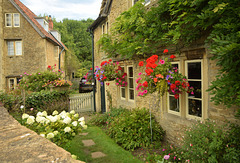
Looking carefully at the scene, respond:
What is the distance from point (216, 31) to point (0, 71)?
59.2 feet

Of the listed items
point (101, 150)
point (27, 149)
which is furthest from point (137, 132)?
point (27, 149)

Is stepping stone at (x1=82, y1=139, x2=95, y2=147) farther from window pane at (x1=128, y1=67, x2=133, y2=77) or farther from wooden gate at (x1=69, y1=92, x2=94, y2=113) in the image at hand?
wooden gate at (x1=69, y1=92, x2=94, y2=113)

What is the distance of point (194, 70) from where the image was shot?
4703mm

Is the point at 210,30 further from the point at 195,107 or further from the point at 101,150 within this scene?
the point at 101,150

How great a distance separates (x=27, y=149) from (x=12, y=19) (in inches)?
733

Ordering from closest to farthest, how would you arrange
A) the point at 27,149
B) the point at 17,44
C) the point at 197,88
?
the point at 27,149, the point at 197,88, the point at 17,44

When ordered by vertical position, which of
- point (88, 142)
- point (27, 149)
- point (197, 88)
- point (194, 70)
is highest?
point (194, 70)

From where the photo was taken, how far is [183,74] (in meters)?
4.96

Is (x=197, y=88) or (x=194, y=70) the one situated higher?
(x=194, y=70)

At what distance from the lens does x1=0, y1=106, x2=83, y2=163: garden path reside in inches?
60.6

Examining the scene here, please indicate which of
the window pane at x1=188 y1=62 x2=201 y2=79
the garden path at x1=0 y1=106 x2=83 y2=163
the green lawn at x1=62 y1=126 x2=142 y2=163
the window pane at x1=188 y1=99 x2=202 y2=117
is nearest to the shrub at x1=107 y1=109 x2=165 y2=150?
the green lawn at x1=62 y1=126 x2=142 y2=163

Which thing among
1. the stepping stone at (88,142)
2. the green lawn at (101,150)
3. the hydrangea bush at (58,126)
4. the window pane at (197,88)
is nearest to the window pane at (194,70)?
the window pane at (197,88)

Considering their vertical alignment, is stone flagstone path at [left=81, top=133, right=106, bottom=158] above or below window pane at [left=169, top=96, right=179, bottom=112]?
below

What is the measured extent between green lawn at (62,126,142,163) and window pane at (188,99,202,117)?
1972 mm
